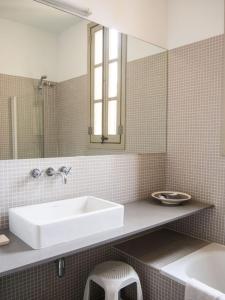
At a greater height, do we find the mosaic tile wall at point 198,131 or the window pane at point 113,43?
the window pane at point 113,43

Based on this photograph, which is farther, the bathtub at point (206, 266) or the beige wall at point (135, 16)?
the beige wall at point (135, 16)

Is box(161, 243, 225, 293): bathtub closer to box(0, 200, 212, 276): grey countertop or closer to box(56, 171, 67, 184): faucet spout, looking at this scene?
box(0, 200, 212, 276): grey countertop

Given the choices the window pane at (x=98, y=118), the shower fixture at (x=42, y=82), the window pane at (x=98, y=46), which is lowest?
the window pane at (x=98, y=118)

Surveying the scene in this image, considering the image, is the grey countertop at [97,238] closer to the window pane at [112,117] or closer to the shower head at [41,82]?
the window pane at [112,117]

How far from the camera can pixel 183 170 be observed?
7.61ft

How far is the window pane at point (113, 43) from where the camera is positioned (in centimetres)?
204

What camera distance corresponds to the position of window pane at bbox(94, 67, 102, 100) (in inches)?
80.1

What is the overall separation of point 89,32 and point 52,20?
0.30 meters

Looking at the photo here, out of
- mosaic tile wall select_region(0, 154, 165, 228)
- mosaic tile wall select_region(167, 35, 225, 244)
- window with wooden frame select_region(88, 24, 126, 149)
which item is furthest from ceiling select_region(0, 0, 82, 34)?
mosaic tile wall select_region(167, 35, 225, 244)

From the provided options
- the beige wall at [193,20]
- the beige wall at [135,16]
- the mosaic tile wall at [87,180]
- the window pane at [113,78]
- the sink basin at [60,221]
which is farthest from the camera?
the window pane at [113,78]

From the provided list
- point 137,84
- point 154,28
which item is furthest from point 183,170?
point 154,28

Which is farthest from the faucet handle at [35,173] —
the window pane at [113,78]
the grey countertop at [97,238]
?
the window pane at [113,78]

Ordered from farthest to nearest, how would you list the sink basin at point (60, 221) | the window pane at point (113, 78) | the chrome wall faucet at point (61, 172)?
the window pane at point (113, 78) → the chrome wall faucet at point (61, 172) → the sink basin at point (60, 221)

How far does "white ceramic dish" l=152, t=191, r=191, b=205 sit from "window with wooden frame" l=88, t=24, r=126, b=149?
532 mm
